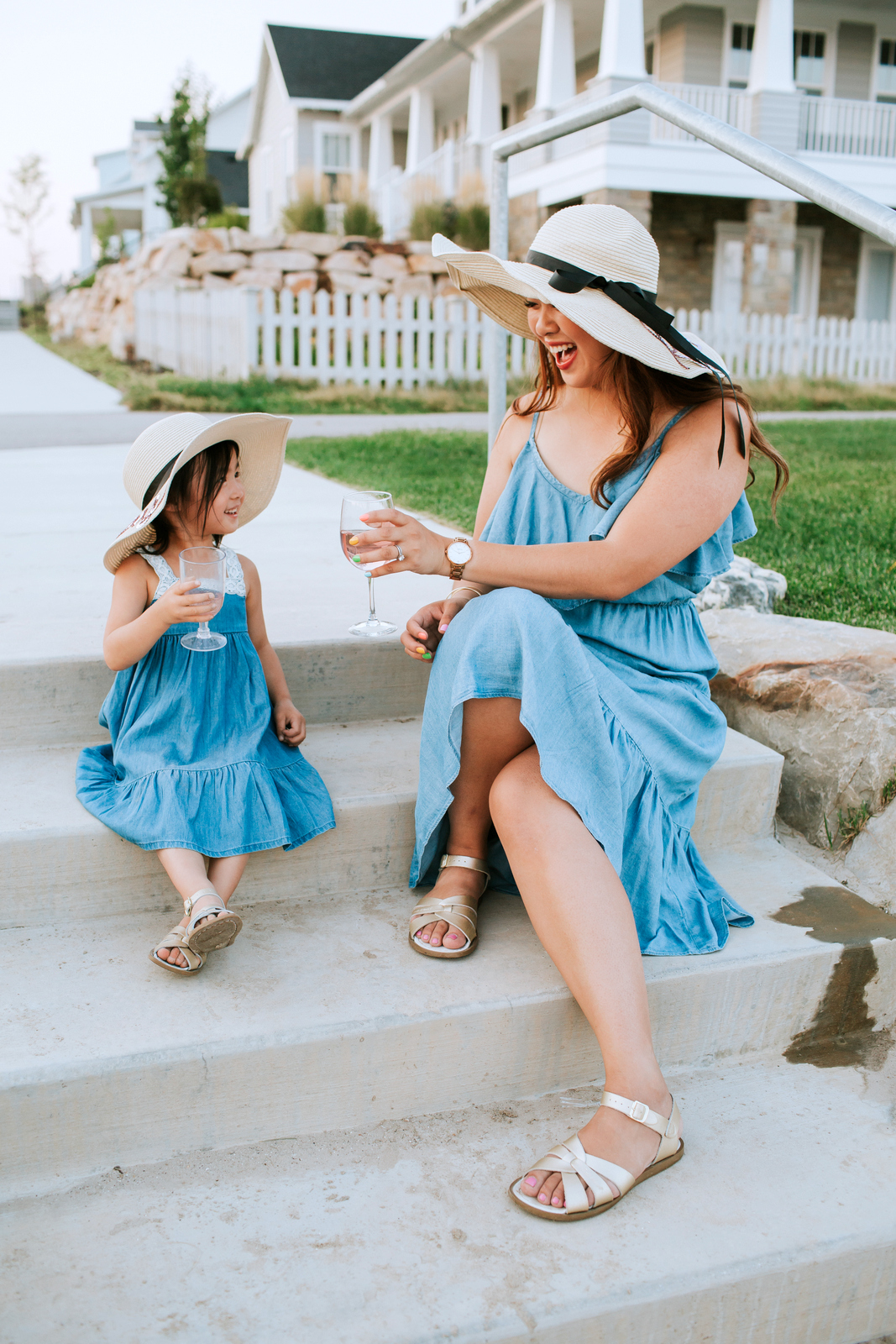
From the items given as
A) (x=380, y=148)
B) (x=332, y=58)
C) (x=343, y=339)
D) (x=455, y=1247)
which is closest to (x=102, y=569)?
(x=455, y=1247)

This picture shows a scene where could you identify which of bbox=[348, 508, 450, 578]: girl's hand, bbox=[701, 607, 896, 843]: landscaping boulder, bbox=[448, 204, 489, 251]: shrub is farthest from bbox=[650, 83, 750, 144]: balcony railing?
bbox=[348, 508, 450, 578]: girl's hand

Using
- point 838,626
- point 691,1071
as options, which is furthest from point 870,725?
point 691,1071

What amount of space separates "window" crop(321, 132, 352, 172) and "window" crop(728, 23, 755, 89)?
11043 millimetres

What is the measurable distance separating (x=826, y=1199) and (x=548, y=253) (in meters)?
1.63

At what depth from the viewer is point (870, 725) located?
238cm

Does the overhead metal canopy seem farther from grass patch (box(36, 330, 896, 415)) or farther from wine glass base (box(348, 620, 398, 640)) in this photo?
grass patch (box(36, 330, 896, 415))

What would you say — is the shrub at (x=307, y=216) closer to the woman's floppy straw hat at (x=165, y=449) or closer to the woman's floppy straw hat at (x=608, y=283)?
the woman's floppy straw hat at (x=165, y=449)

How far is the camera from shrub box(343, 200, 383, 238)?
50.2 feet

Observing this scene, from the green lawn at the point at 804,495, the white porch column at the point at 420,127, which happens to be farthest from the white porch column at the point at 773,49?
the green lawn at the point at 804,495

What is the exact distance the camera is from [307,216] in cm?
1562

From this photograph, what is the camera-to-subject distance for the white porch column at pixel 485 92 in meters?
18.0

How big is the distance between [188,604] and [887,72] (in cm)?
1965

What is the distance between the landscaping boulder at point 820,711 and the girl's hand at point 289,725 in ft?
3.62

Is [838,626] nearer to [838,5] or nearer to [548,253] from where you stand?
[548,253]
